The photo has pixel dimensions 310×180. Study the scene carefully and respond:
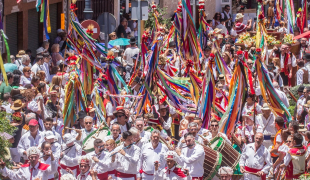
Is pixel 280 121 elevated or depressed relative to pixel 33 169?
elevated

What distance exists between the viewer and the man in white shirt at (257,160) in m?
12.7

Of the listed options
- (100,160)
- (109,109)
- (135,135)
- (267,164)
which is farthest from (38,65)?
(267,164)

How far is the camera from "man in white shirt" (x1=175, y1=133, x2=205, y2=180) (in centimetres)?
1234

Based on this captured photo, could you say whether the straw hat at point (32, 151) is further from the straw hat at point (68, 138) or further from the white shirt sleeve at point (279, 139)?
the white shirt sleeve at point (279, 139)

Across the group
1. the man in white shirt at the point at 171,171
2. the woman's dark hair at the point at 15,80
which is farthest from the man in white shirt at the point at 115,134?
the woman's dark hair at the point at 15,80

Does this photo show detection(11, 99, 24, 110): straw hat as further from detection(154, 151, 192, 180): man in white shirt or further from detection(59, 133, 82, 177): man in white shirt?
detection(154, 151, 192, 180): man in white shirt

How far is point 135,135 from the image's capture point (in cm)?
1262

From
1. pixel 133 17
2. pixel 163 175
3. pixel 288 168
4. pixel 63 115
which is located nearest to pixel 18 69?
pixel 63 115

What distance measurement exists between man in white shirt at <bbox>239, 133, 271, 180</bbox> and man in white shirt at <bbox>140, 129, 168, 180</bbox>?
1439mm

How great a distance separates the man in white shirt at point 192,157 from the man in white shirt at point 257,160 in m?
0.84

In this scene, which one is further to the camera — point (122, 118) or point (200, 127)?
point (122, 118)

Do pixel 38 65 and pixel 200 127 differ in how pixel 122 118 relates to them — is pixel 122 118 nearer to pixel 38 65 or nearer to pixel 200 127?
pixel 200 127

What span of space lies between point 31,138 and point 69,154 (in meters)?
0.75

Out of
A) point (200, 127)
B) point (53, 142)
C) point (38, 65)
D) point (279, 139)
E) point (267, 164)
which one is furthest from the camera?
point (38, 65)
